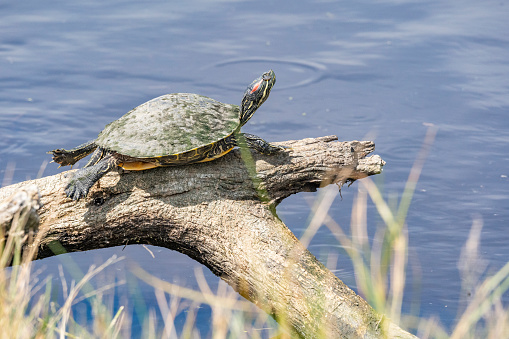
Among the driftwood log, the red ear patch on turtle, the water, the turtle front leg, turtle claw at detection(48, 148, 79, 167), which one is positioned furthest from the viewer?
the water

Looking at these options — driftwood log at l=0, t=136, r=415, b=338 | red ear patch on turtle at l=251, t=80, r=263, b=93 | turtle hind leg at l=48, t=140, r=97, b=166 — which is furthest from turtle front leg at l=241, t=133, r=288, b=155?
turtle hind leg at l=48, t=140, r=97, b=166

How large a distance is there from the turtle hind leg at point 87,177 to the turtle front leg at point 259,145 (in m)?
0.81

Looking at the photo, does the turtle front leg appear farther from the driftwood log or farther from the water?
the water

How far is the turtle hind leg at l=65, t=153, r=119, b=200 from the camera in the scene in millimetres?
3758

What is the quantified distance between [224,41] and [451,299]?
6.31 meters

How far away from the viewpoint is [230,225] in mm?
3961

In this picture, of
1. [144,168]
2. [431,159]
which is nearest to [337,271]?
[431,159]

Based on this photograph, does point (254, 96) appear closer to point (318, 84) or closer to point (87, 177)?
point (87, 177)

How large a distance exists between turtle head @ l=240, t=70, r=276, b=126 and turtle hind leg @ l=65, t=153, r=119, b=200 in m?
0.87

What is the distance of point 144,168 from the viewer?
388cm

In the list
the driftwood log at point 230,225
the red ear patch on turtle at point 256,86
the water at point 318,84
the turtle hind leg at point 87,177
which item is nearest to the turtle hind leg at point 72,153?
the driftwood log at point 230,225

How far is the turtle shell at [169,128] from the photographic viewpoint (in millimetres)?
3756

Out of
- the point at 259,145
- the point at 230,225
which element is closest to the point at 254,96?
the point at 259,145

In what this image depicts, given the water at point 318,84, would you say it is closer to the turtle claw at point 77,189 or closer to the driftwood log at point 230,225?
the driftwood log at point 230,225
